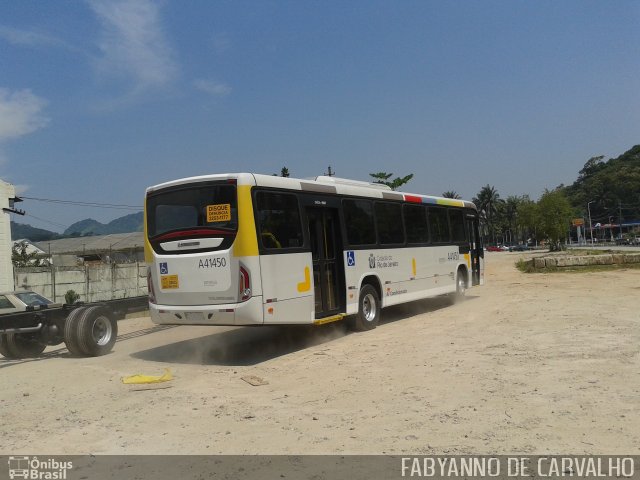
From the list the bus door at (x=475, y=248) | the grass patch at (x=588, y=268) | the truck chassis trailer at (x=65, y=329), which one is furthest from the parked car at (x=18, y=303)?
the grass patch at (x=588, y=268)

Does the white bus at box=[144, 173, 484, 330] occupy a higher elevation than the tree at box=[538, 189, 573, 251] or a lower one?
lower

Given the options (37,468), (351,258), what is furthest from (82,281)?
(37,468)

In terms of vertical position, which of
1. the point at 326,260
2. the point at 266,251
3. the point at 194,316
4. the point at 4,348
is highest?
the point at 266,251

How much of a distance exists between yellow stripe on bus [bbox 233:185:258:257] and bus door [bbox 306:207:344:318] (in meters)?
1.77

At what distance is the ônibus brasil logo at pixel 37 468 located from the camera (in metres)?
4.64

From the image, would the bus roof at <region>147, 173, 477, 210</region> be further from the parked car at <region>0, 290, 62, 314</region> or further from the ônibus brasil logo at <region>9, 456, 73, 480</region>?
the ônibus brasil logo at <region>9, 456, 73, 480</region>

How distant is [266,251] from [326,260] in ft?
6.74

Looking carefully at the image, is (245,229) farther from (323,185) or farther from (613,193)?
(613,193)

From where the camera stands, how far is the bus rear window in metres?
8.98

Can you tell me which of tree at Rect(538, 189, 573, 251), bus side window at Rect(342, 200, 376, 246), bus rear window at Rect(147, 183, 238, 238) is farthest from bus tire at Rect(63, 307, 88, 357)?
tree at Rect(538, 189, 573, 251)

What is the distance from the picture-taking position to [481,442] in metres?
4.83

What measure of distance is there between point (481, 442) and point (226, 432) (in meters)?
2.43

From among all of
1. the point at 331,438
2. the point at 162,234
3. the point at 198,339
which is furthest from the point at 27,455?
the point at 198,339

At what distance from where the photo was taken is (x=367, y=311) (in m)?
12.2
